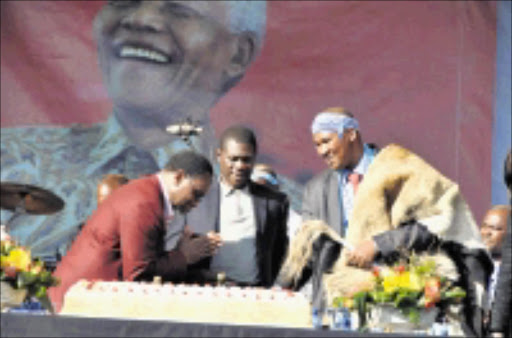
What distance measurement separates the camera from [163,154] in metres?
8.66

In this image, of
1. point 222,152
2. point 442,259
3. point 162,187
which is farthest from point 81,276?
point 442,259

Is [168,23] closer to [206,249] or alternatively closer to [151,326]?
[206,249]

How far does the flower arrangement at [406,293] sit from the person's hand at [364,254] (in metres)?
0.50

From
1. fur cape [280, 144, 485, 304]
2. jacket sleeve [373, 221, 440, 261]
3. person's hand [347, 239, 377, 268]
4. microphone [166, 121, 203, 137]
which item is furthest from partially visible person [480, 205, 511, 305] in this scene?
person's hand [347, 239, 377, 268]

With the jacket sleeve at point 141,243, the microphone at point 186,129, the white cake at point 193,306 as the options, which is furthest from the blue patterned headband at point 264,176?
the white cake at point 193,306

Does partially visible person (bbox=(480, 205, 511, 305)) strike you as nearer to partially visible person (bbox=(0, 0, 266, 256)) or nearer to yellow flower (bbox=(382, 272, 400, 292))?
partially visible person (bbox=(0, 0, 266, 256))

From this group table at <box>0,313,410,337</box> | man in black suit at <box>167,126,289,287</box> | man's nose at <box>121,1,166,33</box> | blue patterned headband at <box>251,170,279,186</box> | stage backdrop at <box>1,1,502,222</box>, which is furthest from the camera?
man's nose at <box>121,1,166,33</box>

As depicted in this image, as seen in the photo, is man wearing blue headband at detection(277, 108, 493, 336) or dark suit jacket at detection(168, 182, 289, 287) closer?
man wearing blue headband at detection(277, 108, 493, 336)

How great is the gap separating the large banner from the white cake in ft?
12.9

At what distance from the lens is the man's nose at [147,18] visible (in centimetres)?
874

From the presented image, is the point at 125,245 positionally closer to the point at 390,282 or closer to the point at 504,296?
the point at 390,282

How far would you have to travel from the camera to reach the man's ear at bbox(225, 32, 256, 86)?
866 centimetres

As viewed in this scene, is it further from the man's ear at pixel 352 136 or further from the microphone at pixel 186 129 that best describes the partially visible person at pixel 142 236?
the microphone at pixel 186 129

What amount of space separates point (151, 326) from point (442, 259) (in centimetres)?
150
